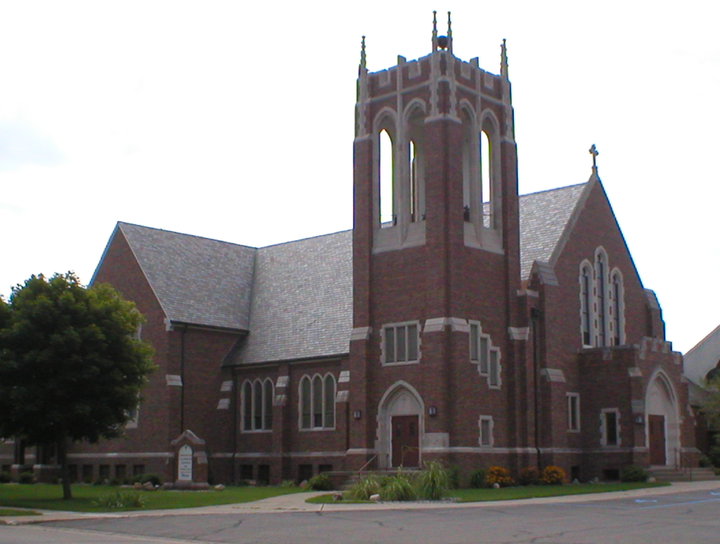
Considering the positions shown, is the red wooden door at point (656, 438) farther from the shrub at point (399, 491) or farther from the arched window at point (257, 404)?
the arched window at point (257, 404)

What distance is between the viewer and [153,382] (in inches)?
2058

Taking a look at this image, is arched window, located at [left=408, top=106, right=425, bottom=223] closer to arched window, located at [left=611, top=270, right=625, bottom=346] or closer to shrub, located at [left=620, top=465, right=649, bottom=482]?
arched window, located at [left=611, top=270, right=625, bottom=346]

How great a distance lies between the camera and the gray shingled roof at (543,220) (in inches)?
1913

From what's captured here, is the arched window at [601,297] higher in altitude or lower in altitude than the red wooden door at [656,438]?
higher

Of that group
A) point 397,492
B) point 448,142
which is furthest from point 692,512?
point 448,142

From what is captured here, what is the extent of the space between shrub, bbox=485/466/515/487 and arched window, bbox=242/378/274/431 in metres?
13.9

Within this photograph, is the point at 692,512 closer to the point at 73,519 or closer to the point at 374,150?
the point at 73,519

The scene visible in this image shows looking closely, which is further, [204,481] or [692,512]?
[204,481]

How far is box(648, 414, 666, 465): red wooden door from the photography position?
47188 millimetres

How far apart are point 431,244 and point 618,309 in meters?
13.6

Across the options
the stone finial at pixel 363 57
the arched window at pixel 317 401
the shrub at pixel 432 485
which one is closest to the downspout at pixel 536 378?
the arched window at pixel 317 401

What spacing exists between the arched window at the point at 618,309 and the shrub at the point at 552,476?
999cm

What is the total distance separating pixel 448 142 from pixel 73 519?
74.1ft

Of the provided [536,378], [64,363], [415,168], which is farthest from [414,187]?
[64,363]
